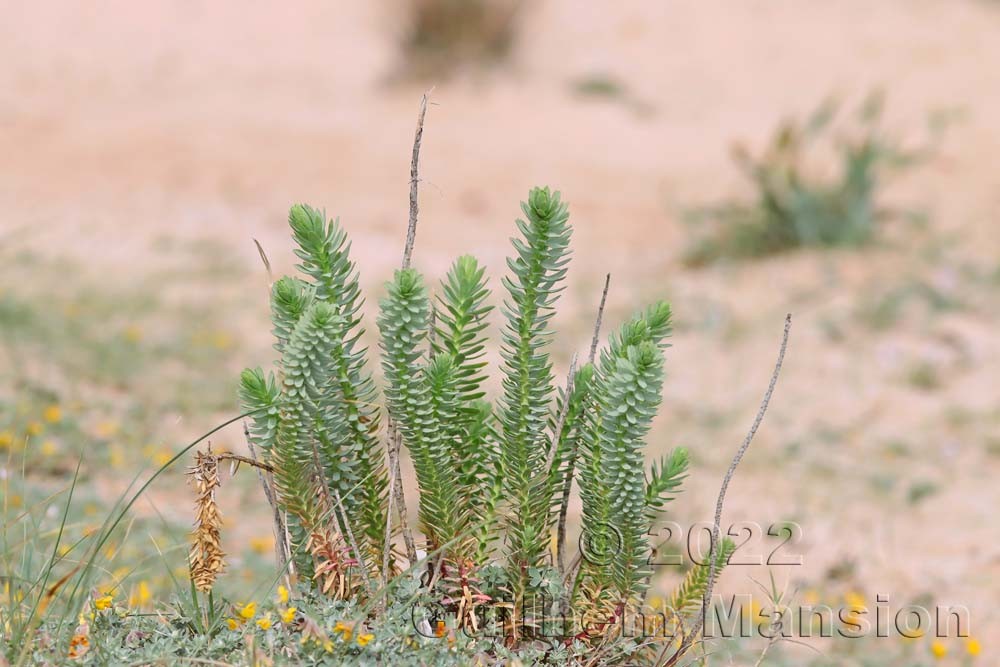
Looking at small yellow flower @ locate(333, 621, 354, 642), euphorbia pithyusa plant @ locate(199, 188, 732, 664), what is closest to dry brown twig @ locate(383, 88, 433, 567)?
euphorbia pithyusa plant @ locate(199, 188, 732, 664)

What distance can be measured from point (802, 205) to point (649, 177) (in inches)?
83.9

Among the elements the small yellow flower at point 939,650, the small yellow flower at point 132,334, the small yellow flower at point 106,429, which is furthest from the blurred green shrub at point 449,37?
the small yellow flower at point 939,650

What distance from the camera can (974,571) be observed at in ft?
11.3

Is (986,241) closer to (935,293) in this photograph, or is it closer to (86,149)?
(935,293)

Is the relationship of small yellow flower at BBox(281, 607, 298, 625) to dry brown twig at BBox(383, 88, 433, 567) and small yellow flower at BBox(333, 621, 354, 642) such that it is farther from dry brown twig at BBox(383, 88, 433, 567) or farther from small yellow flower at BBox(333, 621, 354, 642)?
dry brown twig at BBox(383, 88, 433, 567)

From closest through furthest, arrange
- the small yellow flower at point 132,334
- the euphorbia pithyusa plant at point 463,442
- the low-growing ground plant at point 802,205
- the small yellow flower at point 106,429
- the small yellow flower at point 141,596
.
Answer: the euphorbia pithyusa plant at point 463,442 < the small yellow flower at point 141,596 < the small yellow flower at point 106,429 < the small yellow flower at point 132,334 < the low-growing ground plant at point 802,205

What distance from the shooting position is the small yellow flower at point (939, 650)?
2775 millimetres

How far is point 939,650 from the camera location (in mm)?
2775

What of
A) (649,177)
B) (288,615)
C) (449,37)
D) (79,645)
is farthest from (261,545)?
(449,37)

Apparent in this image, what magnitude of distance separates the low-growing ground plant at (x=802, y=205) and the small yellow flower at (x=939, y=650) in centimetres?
342

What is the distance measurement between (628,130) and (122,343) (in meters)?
5.09

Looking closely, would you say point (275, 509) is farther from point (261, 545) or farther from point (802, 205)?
point (802, 205)

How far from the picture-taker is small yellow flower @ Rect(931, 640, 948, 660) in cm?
278

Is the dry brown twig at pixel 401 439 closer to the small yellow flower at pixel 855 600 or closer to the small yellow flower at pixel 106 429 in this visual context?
the small yellow flower at pixel 855 600
